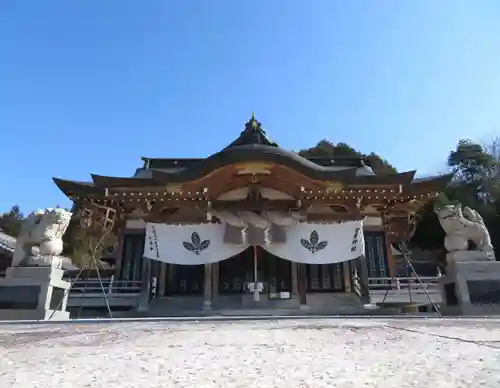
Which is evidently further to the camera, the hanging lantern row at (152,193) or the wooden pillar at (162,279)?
the wooden pillar at (162,279)

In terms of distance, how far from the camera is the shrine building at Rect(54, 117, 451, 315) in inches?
381

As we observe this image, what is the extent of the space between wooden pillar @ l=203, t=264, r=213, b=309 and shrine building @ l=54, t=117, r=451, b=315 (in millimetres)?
27

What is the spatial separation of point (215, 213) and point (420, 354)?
320 inches

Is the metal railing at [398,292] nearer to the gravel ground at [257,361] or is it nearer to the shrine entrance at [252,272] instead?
the shrine entrance at [252,272]

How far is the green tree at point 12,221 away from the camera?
110ft

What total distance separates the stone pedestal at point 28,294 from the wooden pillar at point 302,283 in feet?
19.0

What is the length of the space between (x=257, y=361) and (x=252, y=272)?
878 centimetres

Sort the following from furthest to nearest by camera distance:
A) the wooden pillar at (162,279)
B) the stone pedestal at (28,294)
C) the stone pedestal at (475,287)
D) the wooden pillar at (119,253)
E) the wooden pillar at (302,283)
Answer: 1. the wooden pillar at (119,253)
2. the wooden pillar at (162,279)
3. the wooden pillar at (302,283)
4. the stone pedestal at (28,294)
5. the stone pedestal at (475,287)

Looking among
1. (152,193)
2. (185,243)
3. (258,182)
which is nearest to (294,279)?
(258,182)

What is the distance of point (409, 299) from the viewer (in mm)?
10375

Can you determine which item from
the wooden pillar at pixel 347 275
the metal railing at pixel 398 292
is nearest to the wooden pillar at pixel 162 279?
the wooden pillar at pixel 347 275

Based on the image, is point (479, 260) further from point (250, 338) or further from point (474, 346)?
point (250, 338)

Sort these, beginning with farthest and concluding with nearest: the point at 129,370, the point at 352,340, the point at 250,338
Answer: the point at 250,338 → the point at 352,340 → the point at 129,370

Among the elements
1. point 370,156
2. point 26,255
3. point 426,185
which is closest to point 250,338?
point 26,255
